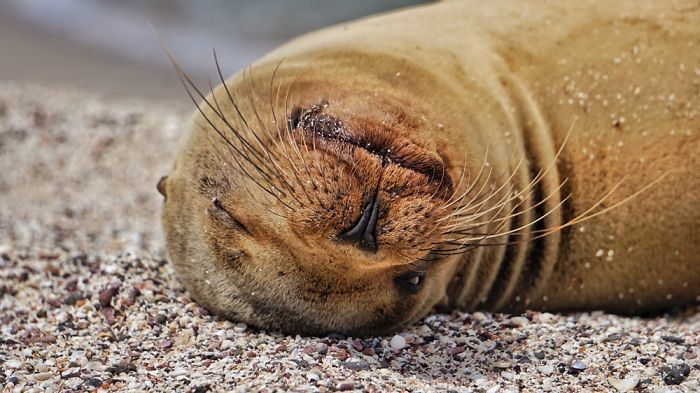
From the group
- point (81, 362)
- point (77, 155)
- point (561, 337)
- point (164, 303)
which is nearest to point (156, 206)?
point (77, 155)

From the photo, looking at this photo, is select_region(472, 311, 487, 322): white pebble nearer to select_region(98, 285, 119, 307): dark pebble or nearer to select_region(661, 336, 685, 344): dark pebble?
select_region(661, 336, 685, 344): dark pebble

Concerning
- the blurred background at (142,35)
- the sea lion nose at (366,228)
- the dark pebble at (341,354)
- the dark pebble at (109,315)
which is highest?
the blurred background at (142,35)

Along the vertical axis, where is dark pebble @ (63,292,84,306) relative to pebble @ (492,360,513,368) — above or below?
above

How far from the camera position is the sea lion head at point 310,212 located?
2.91 meters

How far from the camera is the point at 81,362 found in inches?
126

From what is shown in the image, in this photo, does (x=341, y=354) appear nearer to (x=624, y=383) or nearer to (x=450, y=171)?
(x=450, y=171)

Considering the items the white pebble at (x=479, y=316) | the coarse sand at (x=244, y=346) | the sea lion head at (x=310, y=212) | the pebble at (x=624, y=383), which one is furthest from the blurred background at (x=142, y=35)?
the pebble at (x=624, y=383)

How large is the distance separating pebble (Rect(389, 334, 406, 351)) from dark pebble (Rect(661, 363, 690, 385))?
3.03 ft

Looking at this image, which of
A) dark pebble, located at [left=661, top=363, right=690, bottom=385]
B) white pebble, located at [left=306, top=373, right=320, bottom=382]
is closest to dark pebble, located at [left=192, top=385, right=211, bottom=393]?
white pebble, located at [left=306, top=373, right=320, bottom=382]

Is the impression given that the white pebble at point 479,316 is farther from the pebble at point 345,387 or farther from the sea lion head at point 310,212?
the pebble at point 345,387

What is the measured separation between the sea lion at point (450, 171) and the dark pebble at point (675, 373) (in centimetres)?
71

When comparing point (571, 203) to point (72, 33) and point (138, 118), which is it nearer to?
point (138, 118)

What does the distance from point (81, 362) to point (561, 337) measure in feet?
5.88

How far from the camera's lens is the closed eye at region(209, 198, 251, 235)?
3.26m
